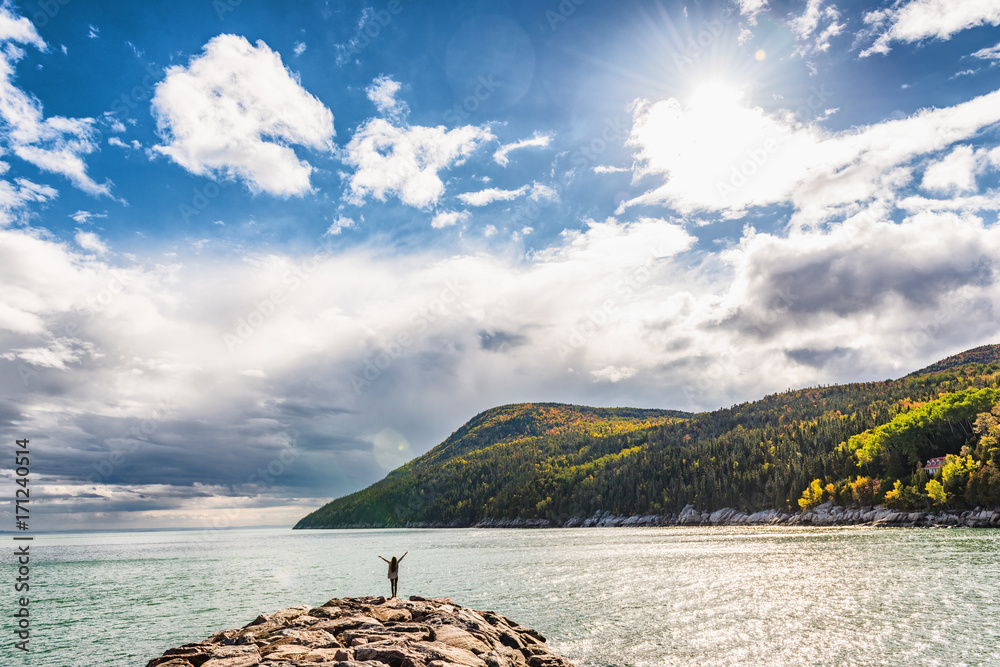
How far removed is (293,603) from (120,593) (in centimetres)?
3200

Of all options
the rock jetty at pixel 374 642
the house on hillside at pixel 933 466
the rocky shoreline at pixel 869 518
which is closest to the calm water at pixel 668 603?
the rock jetty at pixel 374 642

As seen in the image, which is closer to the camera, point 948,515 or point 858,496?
point 948,515

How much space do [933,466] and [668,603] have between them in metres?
143

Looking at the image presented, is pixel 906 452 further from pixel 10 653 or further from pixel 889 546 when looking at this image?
pixel 10 653

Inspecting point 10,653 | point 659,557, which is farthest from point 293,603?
point 659,557

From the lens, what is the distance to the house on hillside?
139m

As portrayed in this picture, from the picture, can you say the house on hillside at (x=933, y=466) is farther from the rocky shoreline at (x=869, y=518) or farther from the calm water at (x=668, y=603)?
the calm water at (x=668, y=603)

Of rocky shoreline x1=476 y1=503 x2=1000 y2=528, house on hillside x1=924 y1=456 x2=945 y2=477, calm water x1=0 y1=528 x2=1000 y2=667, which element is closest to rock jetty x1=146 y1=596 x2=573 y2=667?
calm water x1=0 y1=528 x2=1000 y2=667

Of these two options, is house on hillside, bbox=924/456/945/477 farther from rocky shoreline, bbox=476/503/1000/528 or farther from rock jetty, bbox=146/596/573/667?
rock jetty, bbox=146/596/573/667

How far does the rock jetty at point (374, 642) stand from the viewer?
19797 millimetres

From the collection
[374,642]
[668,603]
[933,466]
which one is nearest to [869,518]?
[933,466]

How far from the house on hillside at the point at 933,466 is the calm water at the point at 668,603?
63229 millimetres

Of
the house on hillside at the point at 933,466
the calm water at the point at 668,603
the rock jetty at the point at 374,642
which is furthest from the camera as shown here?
the house on hillside at the point at 933,466

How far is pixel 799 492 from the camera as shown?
593ft
